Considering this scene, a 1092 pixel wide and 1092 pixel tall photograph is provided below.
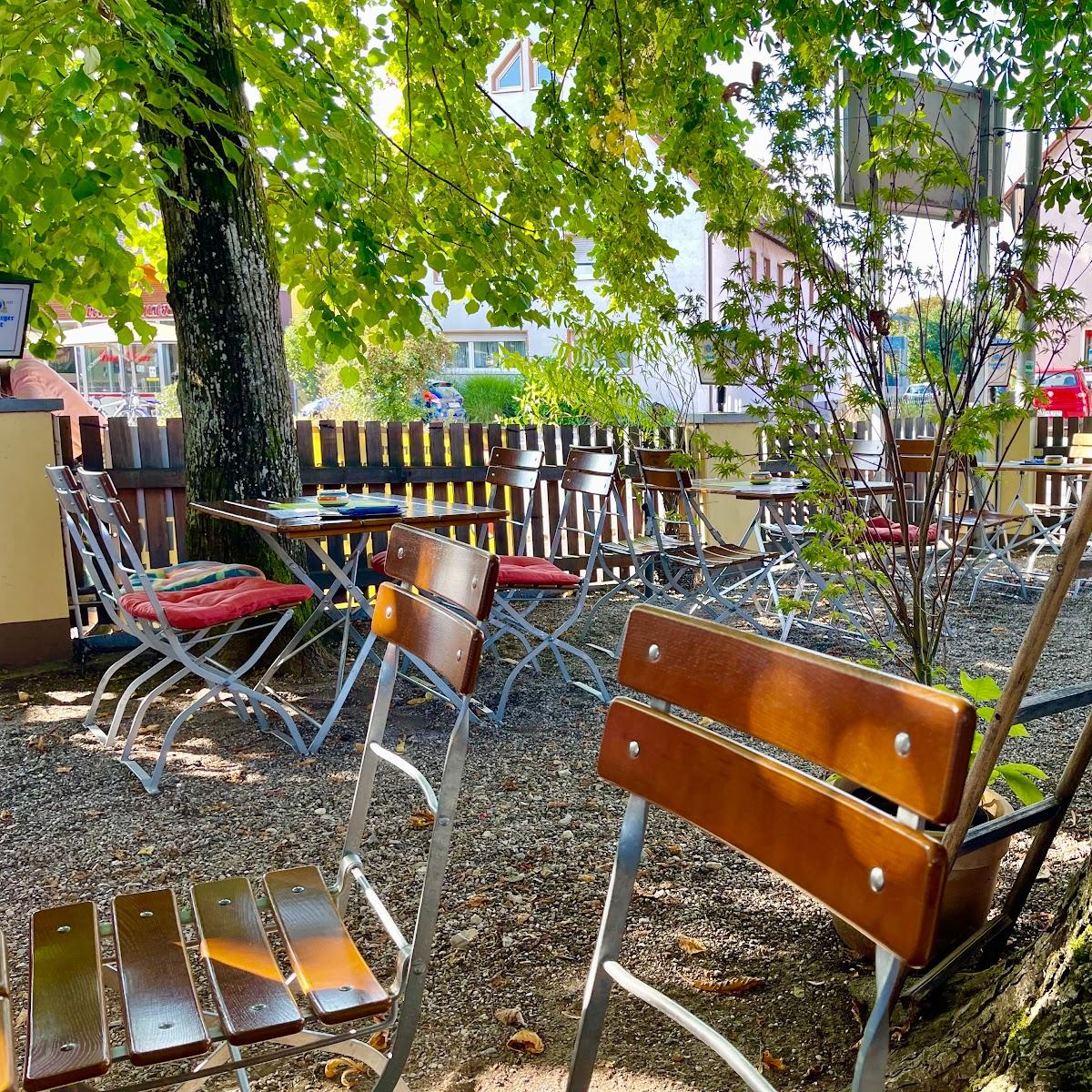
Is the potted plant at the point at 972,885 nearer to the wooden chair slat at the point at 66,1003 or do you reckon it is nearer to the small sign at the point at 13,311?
the wooden chair slat at the point at 66,1003

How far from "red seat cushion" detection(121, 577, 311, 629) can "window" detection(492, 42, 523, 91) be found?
29.3 meters

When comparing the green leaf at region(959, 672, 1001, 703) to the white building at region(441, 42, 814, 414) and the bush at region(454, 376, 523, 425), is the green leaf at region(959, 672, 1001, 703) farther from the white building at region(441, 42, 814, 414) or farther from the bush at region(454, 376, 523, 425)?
the bush at region(454, 376, 523, 425)

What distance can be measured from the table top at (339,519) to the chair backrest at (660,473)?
43.4 inches

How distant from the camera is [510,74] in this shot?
3356 centimetres

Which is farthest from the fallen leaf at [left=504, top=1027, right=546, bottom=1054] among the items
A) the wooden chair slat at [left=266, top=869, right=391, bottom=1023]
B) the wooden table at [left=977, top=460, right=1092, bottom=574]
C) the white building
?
the white building

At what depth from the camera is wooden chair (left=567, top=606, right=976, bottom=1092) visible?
3.24ft

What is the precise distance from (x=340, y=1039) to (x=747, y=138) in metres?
4.79

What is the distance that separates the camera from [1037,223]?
122 inches

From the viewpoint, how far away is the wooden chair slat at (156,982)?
136 centimetres

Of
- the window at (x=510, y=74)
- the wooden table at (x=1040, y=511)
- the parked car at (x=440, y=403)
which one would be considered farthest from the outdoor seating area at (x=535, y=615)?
the window at (x=510, y=74)

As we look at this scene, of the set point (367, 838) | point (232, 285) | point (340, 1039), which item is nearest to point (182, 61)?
point (232, 285)

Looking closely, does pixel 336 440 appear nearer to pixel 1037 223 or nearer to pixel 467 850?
pixel 467 850

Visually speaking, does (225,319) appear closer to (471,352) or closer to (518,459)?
(518,459)

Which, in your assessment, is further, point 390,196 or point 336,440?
point 336,440
